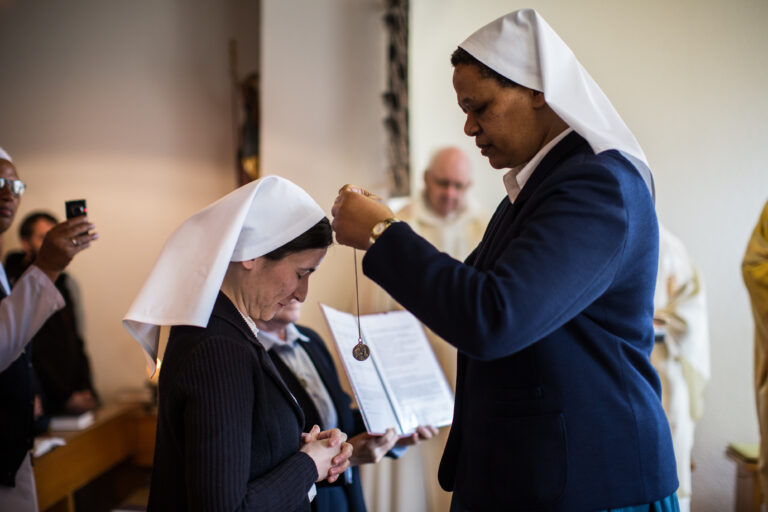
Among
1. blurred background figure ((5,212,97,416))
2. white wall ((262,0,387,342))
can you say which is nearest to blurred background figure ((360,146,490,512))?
white wall ((262,0,387,342))

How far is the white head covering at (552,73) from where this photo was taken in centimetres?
115

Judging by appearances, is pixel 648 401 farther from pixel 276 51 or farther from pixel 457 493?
pixel 276 51

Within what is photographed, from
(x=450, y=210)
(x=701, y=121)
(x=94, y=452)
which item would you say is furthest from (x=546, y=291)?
(x=94, y=452)

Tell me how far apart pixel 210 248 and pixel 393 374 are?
0.90m

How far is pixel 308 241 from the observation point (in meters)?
1.42

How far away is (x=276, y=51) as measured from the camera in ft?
11.9

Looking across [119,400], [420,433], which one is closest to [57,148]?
[119,400]

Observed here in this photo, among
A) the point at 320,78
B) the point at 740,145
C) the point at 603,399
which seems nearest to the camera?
the point at 603,399

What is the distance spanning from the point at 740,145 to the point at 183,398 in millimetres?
3457

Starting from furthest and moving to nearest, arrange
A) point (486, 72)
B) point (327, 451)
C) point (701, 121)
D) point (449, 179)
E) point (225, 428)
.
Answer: point (701, 121)
point (449, 179)
point (327, 451)
point (486, 72)
point (225, 428)

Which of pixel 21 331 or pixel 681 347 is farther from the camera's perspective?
pixel 681 347

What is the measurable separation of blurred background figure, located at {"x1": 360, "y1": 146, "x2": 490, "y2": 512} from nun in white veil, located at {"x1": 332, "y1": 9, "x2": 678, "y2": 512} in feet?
6.08

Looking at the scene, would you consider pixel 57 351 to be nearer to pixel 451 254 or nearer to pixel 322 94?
pixel 322 94

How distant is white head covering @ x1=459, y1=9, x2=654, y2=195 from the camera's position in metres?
1.15
